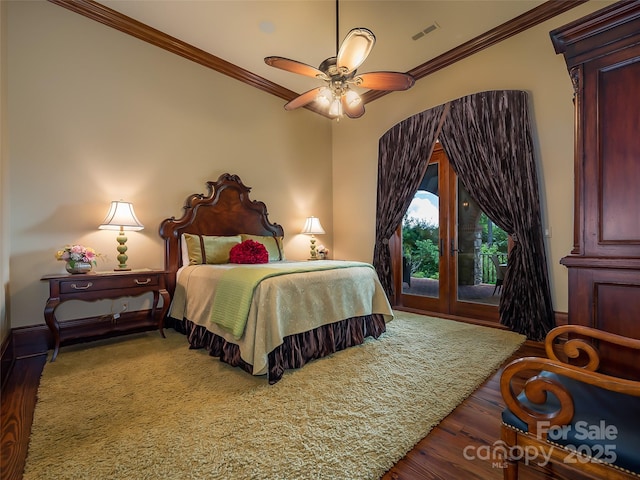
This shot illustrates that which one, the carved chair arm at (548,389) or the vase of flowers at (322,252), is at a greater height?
the vase of flowers at (322,252)

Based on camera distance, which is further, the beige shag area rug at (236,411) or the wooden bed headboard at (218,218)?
the wooden bed headboard at (218,218)

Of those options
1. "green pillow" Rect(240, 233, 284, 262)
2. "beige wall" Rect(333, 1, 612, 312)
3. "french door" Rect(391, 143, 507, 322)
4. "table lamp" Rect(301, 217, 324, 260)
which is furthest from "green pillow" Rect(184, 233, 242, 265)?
"beige wall" Rect(333, 1, 612, 312)

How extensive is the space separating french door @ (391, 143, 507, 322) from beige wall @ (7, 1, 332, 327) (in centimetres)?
256

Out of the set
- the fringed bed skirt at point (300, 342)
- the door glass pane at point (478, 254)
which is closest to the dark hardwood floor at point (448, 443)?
the fringed bed skirt at point (300, 342)

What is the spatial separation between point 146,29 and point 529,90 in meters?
4.37

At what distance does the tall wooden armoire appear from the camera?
4.36 feet

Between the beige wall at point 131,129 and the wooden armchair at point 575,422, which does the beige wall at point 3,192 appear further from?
the wooden armchair at point 575,422

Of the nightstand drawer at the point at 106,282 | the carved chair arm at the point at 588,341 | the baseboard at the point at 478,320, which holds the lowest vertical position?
the baseboard at the point at 478,320

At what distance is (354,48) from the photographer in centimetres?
213

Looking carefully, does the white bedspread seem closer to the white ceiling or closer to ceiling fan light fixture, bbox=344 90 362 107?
ceiling fan light fixture, bbox=344 90 362 107

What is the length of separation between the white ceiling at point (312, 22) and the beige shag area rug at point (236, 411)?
344 centimetres

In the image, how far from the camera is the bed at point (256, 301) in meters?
2.11

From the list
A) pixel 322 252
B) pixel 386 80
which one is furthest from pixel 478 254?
pixel 386 80

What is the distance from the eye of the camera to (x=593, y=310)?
4.66 ft
